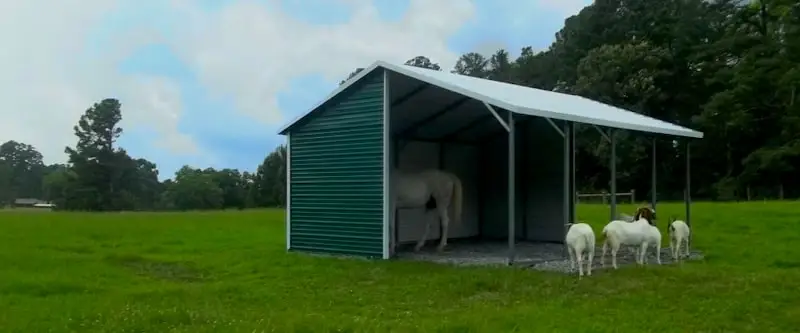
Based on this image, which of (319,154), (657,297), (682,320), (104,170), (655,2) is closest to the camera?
(682,320)

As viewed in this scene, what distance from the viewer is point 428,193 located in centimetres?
1528

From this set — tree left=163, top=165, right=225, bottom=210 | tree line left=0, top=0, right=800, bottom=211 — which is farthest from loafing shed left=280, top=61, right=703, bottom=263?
tree left=163, top=165, right=225, bottom=210

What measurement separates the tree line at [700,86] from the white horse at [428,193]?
1818 cm

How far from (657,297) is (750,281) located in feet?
6.22

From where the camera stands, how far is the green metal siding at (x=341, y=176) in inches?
527

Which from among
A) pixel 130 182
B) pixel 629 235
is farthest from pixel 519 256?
pixel 130 182

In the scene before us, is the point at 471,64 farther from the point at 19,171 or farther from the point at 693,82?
the point at 19,171

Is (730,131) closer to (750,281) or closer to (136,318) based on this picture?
(750,281)

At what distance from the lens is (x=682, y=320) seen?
25.4ft

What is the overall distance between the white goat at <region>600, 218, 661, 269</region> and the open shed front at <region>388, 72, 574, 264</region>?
8.39 feet

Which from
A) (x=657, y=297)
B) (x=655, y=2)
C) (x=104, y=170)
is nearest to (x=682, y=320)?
(x=657, y=297)

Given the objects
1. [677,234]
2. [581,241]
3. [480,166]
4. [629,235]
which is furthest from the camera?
[480,166]

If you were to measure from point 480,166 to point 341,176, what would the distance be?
5.44 meters

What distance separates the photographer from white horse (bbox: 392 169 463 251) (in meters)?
14.9
